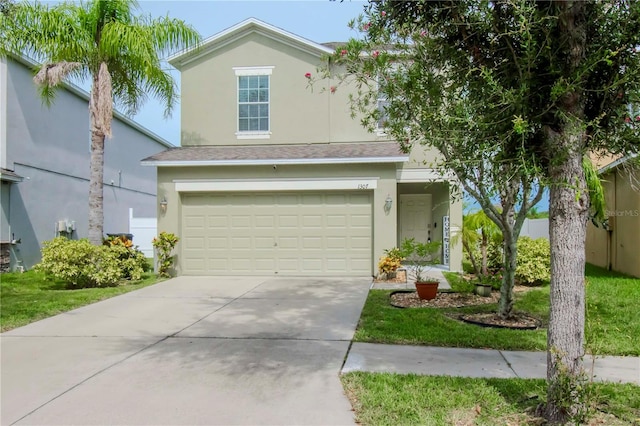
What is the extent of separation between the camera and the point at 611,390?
169 inches

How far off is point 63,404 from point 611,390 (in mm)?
4957

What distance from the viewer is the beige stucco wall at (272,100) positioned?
45.6ft

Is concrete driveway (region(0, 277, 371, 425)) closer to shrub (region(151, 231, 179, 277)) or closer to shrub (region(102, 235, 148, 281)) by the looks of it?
shrub (region(102, 235, 148, 281))

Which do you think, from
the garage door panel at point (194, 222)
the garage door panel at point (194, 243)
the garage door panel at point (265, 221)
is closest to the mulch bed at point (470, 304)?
the garage door panel at point (265, 221)

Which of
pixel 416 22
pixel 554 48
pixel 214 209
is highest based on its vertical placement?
pixel 416 22

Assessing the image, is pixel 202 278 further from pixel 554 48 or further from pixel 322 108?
pixel 554 48

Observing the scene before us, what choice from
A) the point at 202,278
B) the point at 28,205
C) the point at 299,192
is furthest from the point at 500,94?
the point at 28,205

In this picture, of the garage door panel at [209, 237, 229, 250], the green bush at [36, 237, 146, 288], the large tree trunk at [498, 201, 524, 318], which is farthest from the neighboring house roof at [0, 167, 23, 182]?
the large tree trunk at [498, 201, 524, 318]

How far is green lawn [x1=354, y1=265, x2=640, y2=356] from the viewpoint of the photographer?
5.87 m

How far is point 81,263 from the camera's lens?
1090 cm

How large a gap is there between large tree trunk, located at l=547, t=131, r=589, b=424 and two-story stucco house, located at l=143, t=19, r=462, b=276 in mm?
7934

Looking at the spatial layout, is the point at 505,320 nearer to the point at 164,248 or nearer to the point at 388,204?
the point at 388,204

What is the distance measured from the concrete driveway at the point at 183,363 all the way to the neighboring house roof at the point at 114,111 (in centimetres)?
834

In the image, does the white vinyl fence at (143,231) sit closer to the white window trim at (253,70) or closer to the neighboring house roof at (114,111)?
the neighboring house roof at (114,111)
